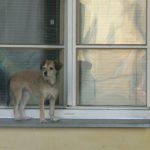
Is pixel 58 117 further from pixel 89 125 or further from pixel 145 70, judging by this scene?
pixel 145 70

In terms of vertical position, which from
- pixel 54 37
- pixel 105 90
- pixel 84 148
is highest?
pixel 54 37

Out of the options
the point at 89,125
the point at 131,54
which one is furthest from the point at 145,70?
the point at 89,125

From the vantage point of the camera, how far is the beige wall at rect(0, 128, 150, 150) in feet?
27.8

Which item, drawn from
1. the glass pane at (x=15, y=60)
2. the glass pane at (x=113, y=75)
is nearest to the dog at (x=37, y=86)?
the glass pane at (x=15, y=60)

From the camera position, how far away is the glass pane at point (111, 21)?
28.6 feet

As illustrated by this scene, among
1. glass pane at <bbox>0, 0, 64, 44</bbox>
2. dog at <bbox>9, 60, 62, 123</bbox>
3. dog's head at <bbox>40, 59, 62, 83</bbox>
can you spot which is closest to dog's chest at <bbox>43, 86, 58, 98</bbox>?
dog at <bbox>9, 60, 62, 123</bbox>

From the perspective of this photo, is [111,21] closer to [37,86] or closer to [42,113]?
[37,86]

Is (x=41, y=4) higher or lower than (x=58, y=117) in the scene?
higher

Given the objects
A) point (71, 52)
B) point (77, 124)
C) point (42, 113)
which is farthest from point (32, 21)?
point (77, 124)

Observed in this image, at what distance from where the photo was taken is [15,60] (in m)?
8.83

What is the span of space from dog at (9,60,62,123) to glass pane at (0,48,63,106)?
0.36ft

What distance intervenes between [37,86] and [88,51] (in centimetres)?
65

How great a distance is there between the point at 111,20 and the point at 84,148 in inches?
53.5

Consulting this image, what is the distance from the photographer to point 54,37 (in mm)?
8820
